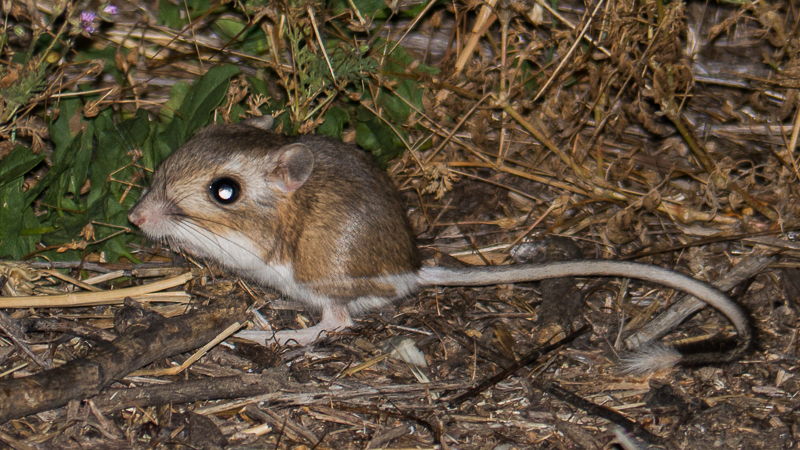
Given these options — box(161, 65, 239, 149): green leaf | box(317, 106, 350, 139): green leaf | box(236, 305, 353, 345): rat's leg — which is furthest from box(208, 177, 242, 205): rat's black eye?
box(317, 106, 350, 139): green leaf

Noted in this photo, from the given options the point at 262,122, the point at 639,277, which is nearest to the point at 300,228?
the point at 262,122

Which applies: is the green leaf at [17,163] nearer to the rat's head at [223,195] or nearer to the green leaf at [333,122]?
the rat's head at [223,195]

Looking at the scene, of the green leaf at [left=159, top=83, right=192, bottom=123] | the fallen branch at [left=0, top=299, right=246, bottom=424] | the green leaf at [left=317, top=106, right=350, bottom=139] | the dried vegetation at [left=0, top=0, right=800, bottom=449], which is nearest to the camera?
the fallen branch at [left=0, top=299, right=246, bottom=424]

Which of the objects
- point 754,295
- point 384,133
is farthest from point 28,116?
point 754,295

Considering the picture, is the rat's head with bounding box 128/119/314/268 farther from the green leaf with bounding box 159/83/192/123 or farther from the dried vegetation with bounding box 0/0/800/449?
the green leaf with bounding box 159/83/192/123

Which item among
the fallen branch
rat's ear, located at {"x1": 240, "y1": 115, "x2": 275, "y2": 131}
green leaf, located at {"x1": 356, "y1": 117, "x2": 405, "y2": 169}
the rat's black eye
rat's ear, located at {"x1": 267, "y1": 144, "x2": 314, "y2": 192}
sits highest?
rat's ear, located at {"x1": 240, "y1": 115, "x2": 275, "y2": 131}

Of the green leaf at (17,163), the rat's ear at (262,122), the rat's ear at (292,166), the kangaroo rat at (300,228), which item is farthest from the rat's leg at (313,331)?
the green leaf at (17,163)

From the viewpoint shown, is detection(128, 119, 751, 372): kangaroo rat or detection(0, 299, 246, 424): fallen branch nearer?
detection(0, 299, 246, 424): fallen branch

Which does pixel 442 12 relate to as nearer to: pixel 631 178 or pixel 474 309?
pixel 631 178
